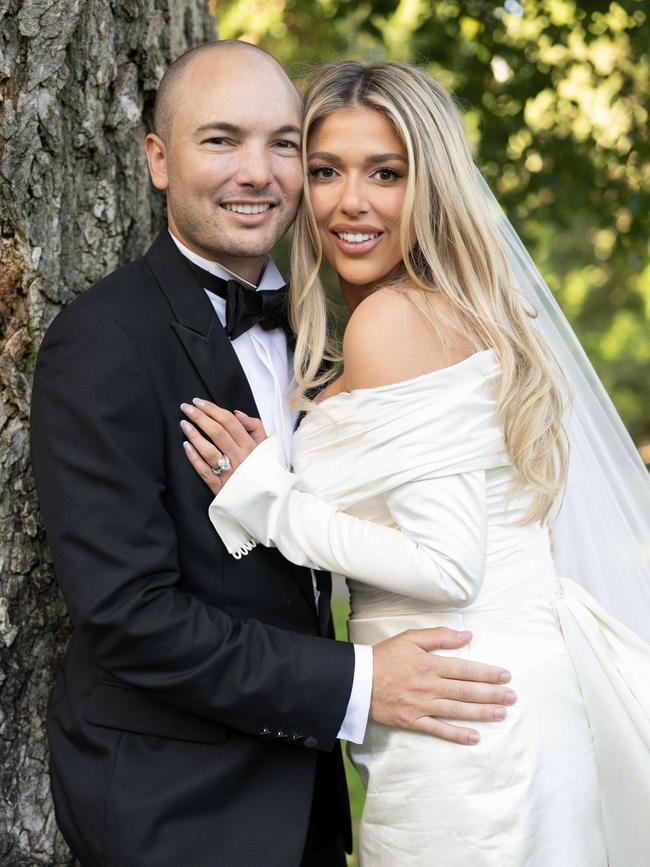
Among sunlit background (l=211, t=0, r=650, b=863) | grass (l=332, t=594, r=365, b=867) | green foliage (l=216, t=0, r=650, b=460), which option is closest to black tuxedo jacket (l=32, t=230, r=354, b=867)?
grass (l=332, t=594, r=365, b=867)

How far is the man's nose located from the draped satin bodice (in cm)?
61

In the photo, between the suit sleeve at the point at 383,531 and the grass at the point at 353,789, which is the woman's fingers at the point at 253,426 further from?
the grass at the point at 353,789

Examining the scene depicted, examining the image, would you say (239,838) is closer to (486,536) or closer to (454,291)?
(486,536)

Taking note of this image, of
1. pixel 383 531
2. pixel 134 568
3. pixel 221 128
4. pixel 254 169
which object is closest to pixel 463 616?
pixel 383 531

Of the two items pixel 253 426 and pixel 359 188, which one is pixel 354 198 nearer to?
pixel 359 188

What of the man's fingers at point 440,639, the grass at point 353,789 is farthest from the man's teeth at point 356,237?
the grass at point 353,789

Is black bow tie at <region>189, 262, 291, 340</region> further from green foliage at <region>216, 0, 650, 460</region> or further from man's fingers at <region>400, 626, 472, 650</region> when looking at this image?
green foliage at <region>216, 0, 650, 460</region>

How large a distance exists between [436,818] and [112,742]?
2.48ft

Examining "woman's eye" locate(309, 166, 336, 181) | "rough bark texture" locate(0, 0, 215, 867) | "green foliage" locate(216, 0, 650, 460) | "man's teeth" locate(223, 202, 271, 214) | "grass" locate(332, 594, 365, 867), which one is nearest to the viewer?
"rough bark texture" locate(0, 0, 215, 867)

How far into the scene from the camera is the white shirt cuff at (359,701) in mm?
2316

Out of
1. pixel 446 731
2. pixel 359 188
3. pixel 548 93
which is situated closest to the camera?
pixel 446 731

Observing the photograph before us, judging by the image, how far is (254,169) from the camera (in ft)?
8.54

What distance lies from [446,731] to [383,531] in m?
0.48

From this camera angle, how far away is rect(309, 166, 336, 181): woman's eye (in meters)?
2.74
